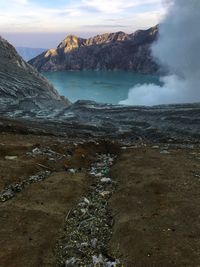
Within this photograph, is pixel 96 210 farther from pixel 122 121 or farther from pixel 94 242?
pixel 122 121

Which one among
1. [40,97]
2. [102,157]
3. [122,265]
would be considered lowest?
[40,97]

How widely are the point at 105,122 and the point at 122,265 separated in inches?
3138

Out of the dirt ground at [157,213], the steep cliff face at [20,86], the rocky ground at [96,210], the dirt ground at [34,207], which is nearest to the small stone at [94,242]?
the rocky ground at [96,210]

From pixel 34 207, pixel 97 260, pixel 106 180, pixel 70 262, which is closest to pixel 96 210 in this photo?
pixel 34 207

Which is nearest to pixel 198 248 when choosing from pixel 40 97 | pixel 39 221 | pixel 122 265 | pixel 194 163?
pixel 122 265

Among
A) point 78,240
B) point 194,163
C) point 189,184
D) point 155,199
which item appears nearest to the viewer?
point 78,240

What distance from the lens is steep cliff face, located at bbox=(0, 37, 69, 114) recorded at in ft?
411

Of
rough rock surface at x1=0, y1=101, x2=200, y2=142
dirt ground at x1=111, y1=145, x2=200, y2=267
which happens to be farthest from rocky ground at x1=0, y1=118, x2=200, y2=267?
rough rock surface at x1=0, y1=101, x2=200, y2=142

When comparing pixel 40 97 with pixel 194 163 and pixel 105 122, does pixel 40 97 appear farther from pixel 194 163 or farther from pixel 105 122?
pixel 194 163

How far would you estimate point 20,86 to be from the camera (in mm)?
141000

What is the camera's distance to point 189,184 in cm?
3055

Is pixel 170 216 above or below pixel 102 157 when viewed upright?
above

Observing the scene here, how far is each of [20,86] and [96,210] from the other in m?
120

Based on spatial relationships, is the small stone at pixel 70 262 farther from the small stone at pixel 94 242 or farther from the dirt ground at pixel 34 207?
the small stone at pixel 94 242
